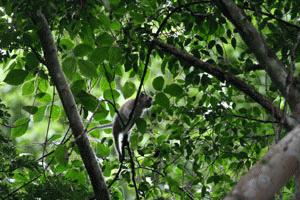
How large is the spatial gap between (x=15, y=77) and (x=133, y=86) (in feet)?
2.90

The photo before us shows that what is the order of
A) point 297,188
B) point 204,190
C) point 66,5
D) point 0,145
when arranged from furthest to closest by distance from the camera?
1. point 204,190
2. point 0,145
3. point 66,5
4. point 297,188

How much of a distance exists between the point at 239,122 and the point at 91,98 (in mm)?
1522

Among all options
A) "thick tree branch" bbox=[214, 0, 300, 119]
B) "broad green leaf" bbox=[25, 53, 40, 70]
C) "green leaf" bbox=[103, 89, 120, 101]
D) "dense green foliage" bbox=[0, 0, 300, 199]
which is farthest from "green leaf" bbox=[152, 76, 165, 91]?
"broad green leaf" bbox=[25, 53, 40, 70]

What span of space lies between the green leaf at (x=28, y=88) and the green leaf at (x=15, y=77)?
276 mm

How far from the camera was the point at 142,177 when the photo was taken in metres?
4.48

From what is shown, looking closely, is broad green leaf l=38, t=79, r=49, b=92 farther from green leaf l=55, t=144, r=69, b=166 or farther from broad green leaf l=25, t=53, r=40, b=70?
green leaf l=55, t=144, r=69, b=166

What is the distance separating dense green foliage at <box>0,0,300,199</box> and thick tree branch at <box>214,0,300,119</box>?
0.39 meters

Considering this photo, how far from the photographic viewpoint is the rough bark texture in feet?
11.5

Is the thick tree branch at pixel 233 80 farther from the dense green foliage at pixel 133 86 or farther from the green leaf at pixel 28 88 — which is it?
the green leaf at pixel 28 88

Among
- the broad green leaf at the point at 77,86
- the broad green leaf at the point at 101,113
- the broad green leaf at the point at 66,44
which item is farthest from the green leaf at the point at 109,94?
the broad green leaf at the point at 66,44

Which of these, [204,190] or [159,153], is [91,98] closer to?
[159,153]

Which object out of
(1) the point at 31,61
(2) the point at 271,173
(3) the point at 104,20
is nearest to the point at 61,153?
(1) the point at 31,61

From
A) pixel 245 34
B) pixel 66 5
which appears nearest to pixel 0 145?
pixel 66 5

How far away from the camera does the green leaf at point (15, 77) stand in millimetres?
3693
